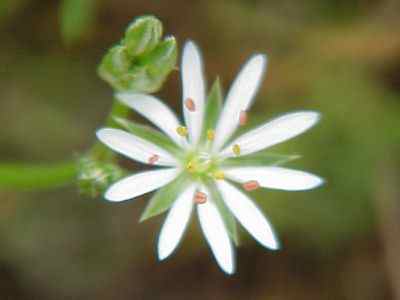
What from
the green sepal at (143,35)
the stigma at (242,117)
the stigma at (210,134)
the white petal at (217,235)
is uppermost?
the green sepal at (143,35)

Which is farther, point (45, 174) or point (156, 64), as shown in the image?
point (45, 174)

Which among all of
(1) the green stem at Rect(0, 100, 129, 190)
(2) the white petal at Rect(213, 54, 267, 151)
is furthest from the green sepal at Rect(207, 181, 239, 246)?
(1) the green stem at Rect(0, 100, 129, 190)

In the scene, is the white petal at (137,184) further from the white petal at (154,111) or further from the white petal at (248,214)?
the white petal at (248,214)

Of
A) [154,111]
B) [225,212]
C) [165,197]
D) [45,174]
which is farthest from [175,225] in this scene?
[45,174]

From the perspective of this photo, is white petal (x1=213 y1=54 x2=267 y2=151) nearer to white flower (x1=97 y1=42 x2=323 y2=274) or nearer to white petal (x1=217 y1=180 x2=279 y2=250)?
white flower (x1=97 y1=42 x2=323 y2=274)

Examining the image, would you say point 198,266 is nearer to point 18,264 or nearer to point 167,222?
point 18,264

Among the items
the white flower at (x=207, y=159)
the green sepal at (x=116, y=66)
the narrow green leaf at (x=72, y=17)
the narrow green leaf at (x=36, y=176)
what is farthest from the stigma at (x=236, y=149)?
the narrow green leaf at (x=72, y=17)

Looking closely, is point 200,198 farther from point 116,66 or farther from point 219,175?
point 116,66
